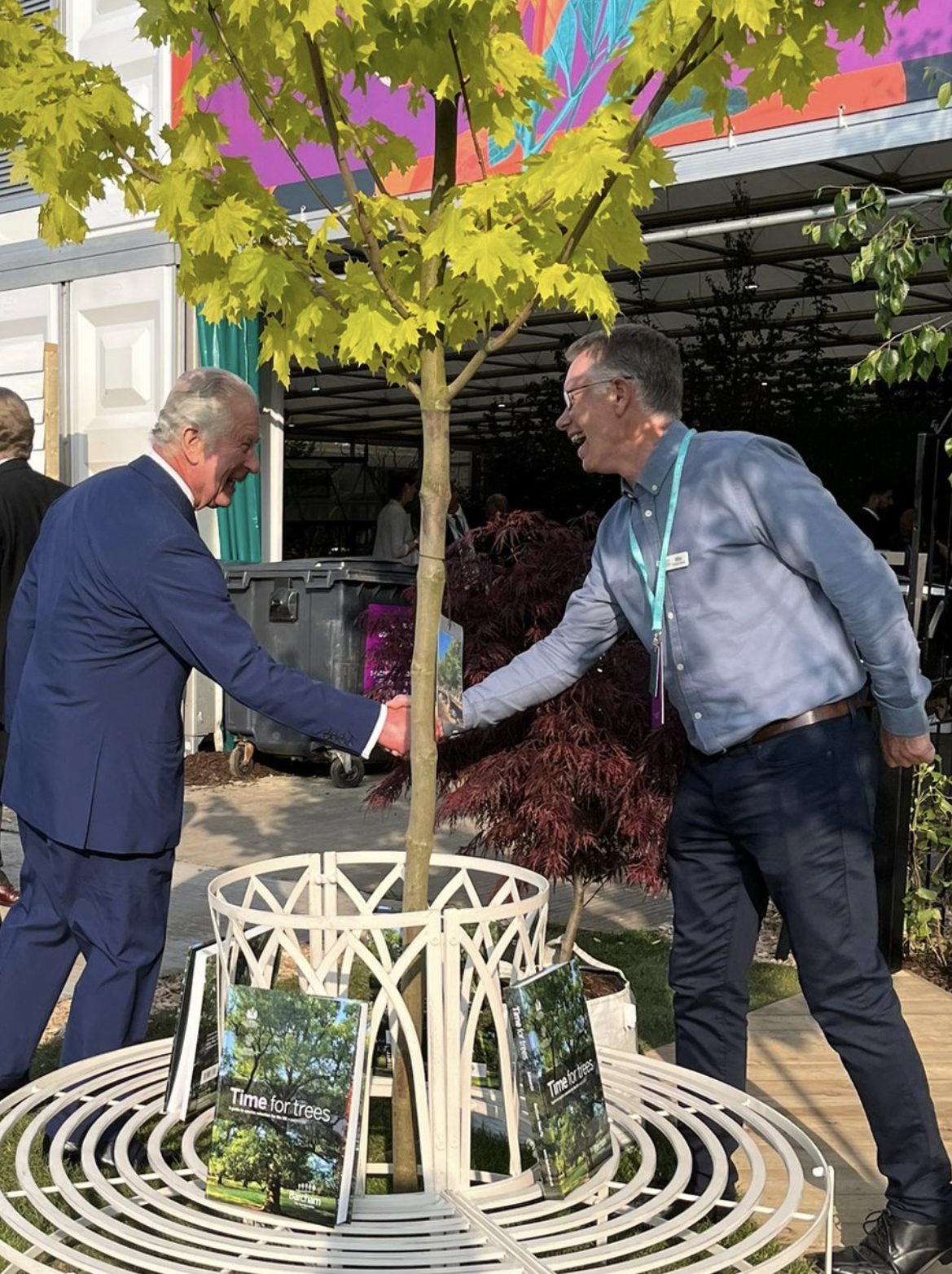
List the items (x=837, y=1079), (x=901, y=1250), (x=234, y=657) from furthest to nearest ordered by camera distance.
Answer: (x=837, y=1079)
(x=234, y=657)
(x=901, y=1250)

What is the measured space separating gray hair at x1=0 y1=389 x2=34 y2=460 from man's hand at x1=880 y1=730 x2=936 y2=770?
3579 millimetres


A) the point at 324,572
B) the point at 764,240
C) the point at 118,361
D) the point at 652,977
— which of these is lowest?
the point at 652,977

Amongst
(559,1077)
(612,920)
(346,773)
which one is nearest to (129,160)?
(559,1077)

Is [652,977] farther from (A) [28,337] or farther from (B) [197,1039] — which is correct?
(A) [28,337]

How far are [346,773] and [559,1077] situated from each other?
6721 millimetres

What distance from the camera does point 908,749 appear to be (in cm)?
270

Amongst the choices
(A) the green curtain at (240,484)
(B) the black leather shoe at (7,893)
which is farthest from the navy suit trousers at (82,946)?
(A) the green curtain at (240,484)

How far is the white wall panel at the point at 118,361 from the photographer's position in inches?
375

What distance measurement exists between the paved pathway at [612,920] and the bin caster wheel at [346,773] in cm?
7

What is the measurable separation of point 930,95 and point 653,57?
4476mm

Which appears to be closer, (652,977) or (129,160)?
(129,160)

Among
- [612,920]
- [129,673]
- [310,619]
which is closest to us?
[129,673]

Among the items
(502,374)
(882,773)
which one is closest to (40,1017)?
Answer: (882,773)

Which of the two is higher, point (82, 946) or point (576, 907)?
point (82, 946)
